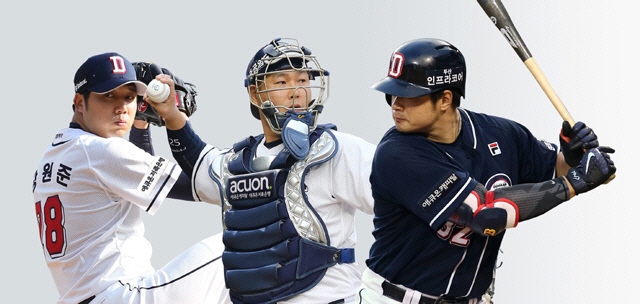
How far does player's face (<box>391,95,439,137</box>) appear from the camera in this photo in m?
3.88

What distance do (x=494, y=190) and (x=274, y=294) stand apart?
1.18 m

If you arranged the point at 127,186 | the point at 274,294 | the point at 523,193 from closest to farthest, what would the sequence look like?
the point at 523,193, the point at 274,294, the point at 127,186

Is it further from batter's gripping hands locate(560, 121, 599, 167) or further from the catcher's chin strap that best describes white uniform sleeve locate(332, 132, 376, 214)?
batter's gripping hands locate(560, 121, 599, 167)

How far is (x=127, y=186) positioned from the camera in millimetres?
5055

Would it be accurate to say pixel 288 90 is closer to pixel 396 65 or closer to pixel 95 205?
pixel 396 65

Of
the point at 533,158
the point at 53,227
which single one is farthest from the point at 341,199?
the point at 53,227

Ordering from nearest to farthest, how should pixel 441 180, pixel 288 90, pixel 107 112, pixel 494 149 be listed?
pixel 441 180 → pixel 494 149 → pixel 288 90 → pixel 107 112

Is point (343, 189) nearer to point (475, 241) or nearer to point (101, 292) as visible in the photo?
point (475, 241)

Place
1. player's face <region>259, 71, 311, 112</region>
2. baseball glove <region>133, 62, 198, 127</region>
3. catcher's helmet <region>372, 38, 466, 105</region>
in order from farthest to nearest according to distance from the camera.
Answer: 1. baseball glove <region>133, 62, 198, 127</region>
2. player's face <region>259, 71, 311, 112</region>
3. catcher's helmet <region>372, 38, 466, 105</region>

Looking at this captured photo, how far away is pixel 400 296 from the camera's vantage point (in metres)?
3.93

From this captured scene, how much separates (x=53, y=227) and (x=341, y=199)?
1.76 m

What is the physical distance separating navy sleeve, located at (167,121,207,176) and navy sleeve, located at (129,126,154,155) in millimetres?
925

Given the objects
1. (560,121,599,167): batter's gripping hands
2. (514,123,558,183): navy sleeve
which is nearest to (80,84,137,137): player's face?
(514,123,558,183): navy sleeve

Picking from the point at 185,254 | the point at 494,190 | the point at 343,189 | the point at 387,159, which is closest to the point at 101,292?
the point at 185,254
